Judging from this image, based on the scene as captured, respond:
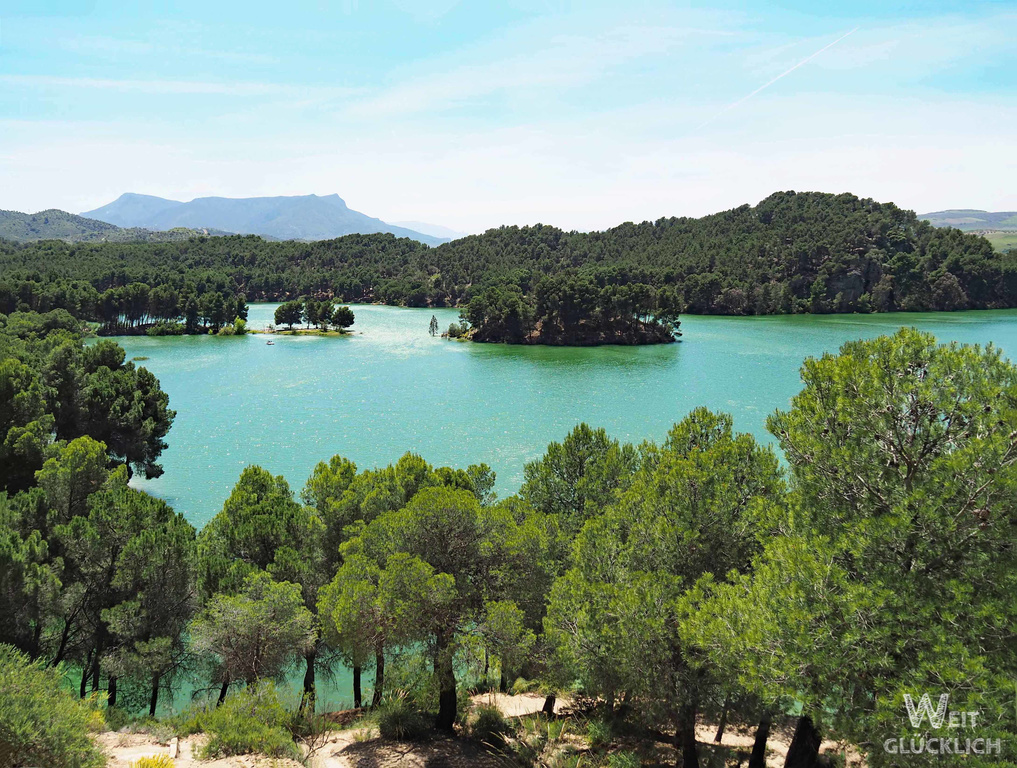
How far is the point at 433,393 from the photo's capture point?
6419 centimetres

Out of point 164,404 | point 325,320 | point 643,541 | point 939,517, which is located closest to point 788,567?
point 939,517

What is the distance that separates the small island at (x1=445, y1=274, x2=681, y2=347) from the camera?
98.2 m

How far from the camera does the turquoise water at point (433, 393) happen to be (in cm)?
4316

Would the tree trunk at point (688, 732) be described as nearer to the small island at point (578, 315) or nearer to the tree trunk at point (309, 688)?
the tree trunk at point (309, 688)

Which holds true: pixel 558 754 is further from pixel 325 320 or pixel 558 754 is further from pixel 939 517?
pixel 325 320

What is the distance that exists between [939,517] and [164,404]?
3935 cm

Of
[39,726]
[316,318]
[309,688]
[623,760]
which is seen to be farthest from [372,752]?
[316,318]

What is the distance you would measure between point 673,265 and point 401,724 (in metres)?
150

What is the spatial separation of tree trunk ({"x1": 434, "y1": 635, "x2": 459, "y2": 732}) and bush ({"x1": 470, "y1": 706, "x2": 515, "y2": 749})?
681 millimetres

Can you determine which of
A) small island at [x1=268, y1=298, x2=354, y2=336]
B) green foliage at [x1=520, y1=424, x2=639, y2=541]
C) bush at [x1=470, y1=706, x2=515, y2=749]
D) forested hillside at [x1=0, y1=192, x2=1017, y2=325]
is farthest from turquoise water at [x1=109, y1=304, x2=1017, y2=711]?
forested hillside at [x1=0, y1=192, x2=1017, y2=325]

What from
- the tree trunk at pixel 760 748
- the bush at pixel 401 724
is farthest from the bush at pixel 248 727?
the tree trunk at pixel 760 748

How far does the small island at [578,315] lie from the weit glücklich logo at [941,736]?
9184 cm

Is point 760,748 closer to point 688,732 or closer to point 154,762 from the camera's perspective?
point 688,732

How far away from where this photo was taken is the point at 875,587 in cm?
876
